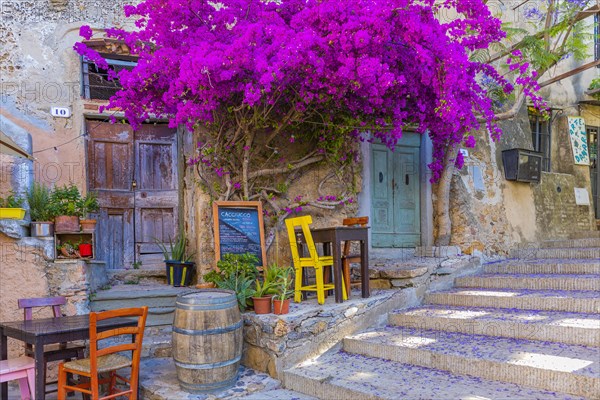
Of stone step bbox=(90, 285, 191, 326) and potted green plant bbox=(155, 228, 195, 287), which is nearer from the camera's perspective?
stone step bbox=(90, 285, 191, 326)

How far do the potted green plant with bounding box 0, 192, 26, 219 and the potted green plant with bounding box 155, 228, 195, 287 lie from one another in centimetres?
178

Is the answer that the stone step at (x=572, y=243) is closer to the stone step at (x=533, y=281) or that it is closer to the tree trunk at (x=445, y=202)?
the stone step at (x=533, y=281)

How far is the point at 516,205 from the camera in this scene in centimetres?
761

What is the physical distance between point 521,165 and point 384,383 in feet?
16.5

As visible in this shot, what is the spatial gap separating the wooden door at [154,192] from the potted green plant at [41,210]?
1.61 meters

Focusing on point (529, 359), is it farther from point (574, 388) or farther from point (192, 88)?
point (192, 88)

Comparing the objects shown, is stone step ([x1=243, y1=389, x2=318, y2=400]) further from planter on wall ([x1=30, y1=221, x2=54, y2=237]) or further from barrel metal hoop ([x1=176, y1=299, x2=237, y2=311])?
planter on wall ([x1=30, y1=221, x2=54, y2=237])

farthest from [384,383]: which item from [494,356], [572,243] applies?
[572,243]

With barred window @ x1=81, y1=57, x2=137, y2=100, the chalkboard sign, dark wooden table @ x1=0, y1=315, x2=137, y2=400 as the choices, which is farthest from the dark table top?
barred window @ x1=81, y1=57, x2=137, y2=100

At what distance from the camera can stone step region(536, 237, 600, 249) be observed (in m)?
6.80

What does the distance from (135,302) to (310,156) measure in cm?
277

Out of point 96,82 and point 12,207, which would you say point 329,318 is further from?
point 96,82

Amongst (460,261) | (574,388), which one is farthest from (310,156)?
(574,388)

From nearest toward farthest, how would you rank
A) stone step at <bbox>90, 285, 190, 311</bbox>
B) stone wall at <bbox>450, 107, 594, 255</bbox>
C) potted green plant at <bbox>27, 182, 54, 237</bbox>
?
1. potted green plant at <bbox>27, 182, 54, 237</bbox>
2. stone step at <bbox>90, 285, 190, 311</bbox>
3. stone wall at <bbox>450, 107, 594, 255</bbox>
